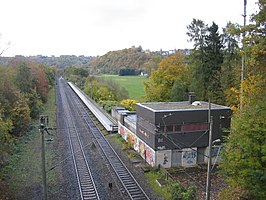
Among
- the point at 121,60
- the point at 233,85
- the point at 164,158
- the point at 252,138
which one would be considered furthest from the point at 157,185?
the point at 121,60

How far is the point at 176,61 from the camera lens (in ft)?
164

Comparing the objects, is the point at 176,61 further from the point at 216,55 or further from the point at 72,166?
the point at 72,166

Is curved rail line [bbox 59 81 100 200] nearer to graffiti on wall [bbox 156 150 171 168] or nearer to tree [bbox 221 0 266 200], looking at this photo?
graffiti on wall [bbox 156 150 171 168]

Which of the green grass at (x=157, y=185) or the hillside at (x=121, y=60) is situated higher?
the hillside at (x=121, y=60)

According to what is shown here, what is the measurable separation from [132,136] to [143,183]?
944cm

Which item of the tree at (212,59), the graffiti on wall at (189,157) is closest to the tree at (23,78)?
the tree at (212,59)

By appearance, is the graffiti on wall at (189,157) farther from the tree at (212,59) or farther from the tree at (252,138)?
the tree at (212,59)

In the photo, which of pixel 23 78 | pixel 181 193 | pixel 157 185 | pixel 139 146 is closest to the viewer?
pixel 181 193

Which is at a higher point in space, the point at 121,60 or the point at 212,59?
the point at 121,60

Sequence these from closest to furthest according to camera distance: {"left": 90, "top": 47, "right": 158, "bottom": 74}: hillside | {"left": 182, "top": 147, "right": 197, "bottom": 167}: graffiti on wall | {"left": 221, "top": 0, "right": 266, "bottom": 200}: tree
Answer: {"left": 221, "top": 0, "right": 266, "bottom": 200}: tree, {"left": 182, "top": 147, "right": 197, "bottom": 167}: graffiti on wall, {"left": 90, "top": 47, "right": 158, "bottom": 74}: hillside

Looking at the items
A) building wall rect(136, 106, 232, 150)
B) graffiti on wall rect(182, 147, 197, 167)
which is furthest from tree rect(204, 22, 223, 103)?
graffiti on wall rect(182, 147, 197, 167)

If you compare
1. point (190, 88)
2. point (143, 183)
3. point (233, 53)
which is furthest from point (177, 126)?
point (233, 53)

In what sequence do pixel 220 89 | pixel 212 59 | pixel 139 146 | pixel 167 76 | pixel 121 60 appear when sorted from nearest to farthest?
pixel 139 146 → pixel 220 89 → pixel 212 59 → pixel 167 76 → pixel 121 60

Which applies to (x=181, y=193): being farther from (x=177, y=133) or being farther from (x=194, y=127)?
(x=194, y=127)
